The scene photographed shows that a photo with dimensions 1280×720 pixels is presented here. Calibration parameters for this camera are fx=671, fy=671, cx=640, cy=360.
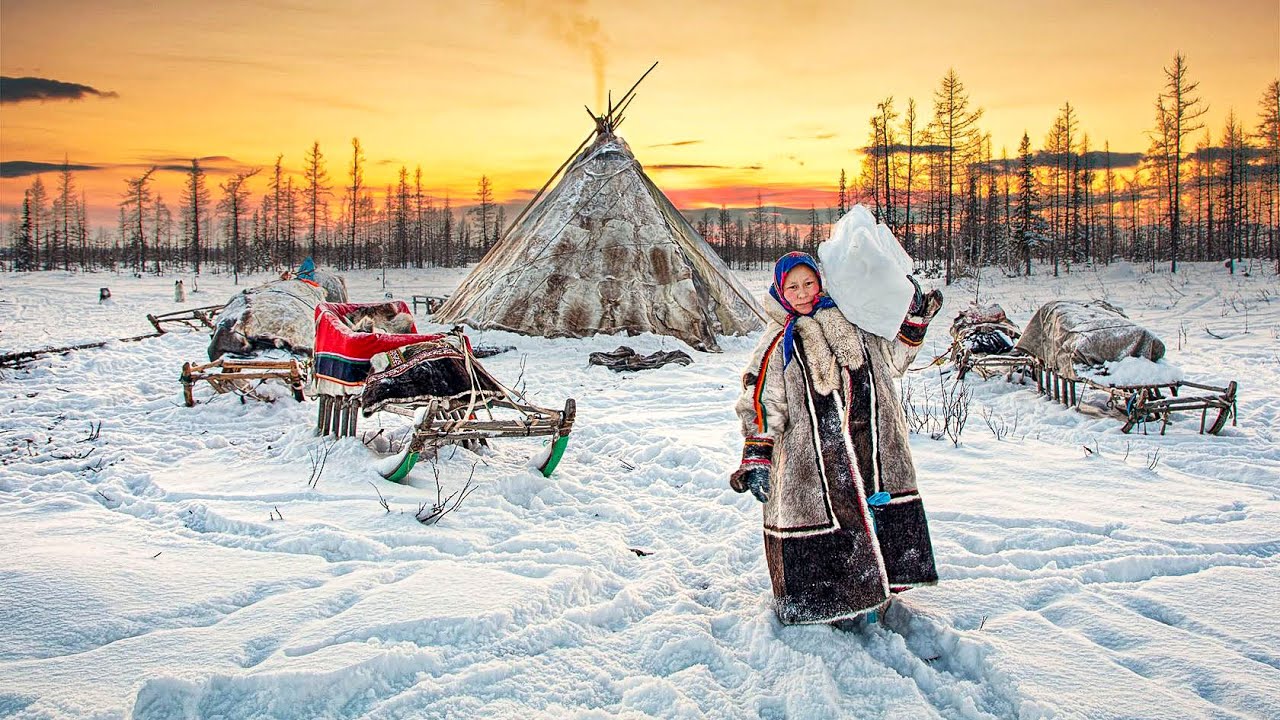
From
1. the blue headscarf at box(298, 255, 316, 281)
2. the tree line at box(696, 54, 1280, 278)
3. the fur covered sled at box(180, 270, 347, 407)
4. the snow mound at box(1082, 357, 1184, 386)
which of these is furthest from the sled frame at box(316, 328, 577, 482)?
the tree line at box(696, 54, 1280, 278)

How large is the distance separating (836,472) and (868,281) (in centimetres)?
74

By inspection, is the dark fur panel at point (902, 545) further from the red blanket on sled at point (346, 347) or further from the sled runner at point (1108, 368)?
the sled runner at point (1108, 368)

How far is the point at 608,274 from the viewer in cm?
1170

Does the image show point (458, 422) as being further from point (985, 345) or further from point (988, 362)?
point (985, 345)

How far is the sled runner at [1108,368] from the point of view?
6.14m

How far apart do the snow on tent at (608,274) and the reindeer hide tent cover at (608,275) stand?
0.02 metres

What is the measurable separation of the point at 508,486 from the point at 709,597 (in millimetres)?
1870

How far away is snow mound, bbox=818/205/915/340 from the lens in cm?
255

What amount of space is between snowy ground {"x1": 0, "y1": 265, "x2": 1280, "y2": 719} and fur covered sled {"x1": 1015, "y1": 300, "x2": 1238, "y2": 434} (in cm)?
32

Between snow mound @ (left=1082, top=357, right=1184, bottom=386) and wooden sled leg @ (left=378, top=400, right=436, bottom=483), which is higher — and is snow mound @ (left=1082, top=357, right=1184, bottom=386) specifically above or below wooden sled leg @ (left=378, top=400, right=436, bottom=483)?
above

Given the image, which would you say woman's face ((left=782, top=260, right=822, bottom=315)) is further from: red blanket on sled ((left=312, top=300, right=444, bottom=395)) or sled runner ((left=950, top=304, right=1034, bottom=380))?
sled runner ((left=950, top=304, right=1034, bottom=380))

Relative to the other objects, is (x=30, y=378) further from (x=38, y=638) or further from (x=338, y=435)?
(x=38, y=638)

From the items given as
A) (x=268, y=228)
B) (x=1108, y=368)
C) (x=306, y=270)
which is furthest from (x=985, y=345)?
(x=268, y=228)

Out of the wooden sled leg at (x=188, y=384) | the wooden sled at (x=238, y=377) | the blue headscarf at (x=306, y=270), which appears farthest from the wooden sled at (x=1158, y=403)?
the blue headscarf at (x=306, y=270)
